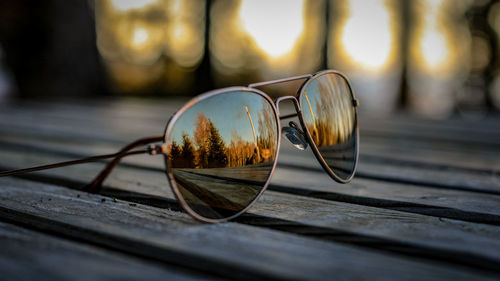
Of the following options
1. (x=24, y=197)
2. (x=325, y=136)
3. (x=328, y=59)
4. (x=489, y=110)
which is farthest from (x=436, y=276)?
(x=489, y=110)

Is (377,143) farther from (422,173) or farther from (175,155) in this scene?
(175,155)

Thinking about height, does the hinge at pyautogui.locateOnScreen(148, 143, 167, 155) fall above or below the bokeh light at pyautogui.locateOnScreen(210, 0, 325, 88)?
below

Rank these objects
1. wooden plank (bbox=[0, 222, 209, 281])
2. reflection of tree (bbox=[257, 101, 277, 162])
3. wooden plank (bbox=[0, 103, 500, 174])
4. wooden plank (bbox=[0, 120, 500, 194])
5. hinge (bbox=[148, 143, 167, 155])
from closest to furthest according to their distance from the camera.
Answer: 1. wooden plank (bbox=[0, 222, 209, 281])
2. hinge (bbox=[148, 143, 167, 155])
3. reflection of tree (bbox=[257, 101, 277, 162])
4. wooden plank (bbox=[0, 120, 500, 194])
5. wooden plank (bbox=[0, 103, 500, 174])

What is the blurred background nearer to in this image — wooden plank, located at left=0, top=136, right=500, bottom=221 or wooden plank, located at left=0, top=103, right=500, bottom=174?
wooden plank, located at left=0, top=103, right=500, bottom=174

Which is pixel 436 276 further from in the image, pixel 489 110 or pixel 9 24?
pixel 489 110

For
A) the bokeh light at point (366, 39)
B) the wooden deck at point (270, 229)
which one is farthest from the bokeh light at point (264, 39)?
the wooden deck at point (270, 229)

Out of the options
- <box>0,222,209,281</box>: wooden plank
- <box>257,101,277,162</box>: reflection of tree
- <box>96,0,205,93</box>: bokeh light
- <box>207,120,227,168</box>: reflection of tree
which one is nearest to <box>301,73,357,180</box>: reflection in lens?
<box>257,101,277,162</box>: reflection of tree

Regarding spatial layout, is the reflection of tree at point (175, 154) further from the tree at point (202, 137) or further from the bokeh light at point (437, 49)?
the bokeh light at point (437, 49)
